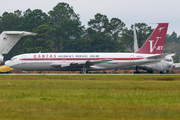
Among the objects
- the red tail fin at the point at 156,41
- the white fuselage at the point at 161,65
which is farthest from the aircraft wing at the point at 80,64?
the white fuselage at the point at 161,65

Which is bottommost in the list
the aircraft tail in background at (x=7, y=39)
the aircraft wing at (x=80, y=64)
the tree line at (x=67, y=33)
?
the aircraft wing at (x=80, y=64)

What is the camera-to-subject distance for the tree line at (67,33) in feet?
345

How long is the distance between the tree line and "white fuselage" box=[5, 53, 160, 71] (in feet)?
136

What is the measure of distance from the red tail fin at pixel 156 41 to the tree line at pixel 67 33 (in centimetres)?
4684

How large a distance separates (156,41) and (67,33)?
2260 inches

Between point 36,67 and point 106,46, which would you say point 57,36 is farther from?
point 36,67

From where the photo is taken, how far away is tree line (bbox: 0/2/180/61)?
105188 millimetres

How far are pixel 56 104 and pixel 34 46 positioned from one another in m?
91.4

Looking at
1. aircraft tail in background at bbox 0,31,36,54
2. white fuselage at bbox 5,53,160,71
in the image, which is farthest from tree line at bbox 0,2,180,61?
aircraft tail in background at bbox 0,31,36,54

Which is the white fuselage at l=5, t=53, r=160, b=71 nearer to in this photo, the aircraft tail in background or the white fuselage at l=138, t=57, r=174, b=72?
the white fuselage at l=138, t=57, r=174, b=72

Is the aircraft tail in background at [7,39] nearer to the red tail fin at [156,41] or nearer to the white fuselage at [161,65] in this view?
the red tail fin at [156,41]

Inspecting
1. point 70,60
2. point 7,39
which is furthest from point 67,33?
point 7,39

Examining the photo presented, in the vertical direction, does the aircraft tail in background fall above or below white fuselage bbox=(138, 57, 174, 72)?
above

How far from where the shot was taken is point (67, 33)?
112188mm
